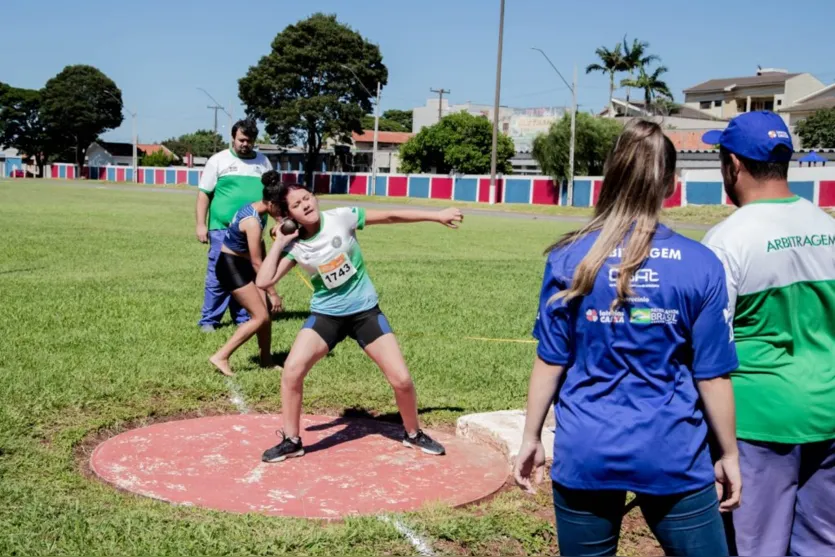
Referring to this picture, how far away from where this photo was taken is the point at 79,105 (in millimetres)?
109375

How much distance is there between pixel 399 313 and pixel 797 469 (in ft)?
27.8

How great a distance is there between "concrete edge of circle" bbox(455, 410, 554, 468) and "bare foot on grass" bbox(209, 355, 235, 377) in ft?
7.53

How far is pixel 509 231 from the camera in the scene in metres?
29.9

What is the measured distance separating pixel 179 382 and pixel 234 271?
4.00 feet

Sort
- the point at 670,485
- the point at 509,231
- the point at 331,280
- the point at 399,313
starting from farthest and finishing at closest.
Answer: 1. the point at 509,231
2. the point at 399,313
3. the point at 331,280
4. the point at 670,485

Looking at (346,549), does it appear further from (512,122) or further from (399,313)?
(512,122)

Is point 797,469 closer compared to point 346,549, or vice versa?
point 797,469

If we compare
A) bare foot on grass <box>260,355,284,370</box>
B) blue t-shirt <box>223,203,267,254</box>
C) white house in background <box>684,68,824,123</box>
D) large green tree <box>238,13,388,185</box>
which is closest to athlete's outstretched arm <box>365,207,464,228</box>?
blue t-shirt <box>223,203,267,254</box>

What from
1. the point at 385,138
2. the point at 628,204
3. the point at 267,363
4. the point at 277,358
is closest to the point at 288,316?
the point at 277,358

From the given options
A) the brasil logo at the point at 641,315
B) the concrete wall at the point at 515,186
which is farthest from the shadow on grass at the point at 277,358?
the concrete wall at the point at 515,186

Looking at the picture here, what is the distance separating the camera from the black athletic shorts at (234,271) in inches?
336

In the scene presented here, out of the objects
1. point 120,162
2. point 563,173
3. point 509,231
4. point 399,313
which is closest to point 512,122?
point 563,173

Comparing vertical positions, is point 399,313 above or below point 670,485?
below

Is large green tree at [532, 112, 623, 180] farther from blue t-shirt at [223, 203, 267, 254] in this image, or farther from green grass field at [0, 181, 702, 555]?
blue t-shirt at [223, 203, 267, 254]
